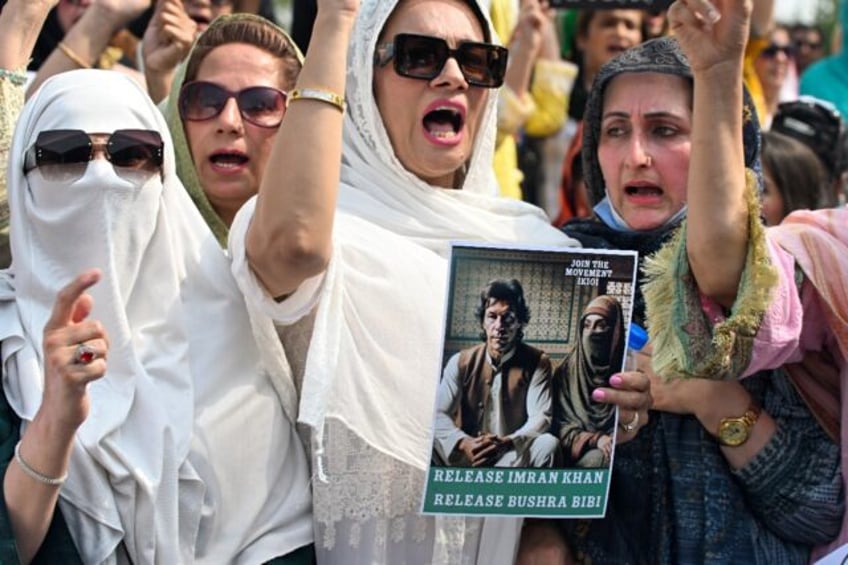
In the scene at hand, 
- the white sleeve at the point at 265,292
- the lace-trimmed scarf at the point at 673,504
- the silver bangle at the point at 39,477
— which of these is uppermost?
the white sleeve at the point at 265,292

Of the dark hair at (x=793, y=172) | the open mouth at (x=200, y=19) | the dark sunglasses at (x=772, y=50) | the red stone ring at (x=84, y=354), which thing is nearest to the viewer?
the red stone ring at (x=84, y=354)

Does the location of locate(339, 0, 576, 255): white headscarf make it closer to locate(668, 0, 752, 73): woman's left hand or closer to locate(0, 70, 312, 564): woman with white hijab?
locate(0, 70, 312, 564): woman with white hijab

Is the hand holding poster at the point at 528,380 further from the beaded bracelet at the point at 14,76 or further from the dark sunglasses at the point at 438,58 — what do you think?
the beaded bracelet at the point at 14,76

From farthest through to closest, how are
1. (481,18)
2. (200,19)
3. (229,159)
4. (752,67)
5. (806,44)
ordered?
(806,44) < (752,67) < (200,19) < (229,159) < (481,18)

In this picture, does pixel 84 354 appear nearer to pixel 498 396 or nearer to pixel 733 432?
pixel 498 396

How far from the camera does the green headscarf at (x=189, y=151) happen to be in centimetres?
388

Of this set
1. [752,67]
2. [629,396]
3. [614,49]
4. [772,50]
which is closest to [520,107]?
[614,49]

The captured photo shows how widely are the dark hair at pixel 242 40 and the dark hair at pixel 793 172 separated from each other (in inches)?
71.0

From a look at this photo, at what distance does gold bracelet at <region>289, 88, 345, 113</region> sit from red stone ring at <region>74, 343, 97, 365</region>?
0.61 m

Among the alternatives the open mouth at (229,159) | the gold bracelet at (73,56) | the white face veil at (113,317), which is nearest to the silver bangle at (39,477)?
the white face veil at (113,317)

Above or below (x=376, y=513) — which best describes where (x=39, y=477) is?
above

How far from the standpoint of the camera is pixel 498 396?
10.1ft

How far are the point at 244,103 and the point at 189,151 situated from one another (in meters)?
0.19

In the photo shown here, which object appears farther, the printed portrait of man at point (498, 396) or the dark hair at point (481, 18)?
the dark hair at point (481, 18)
